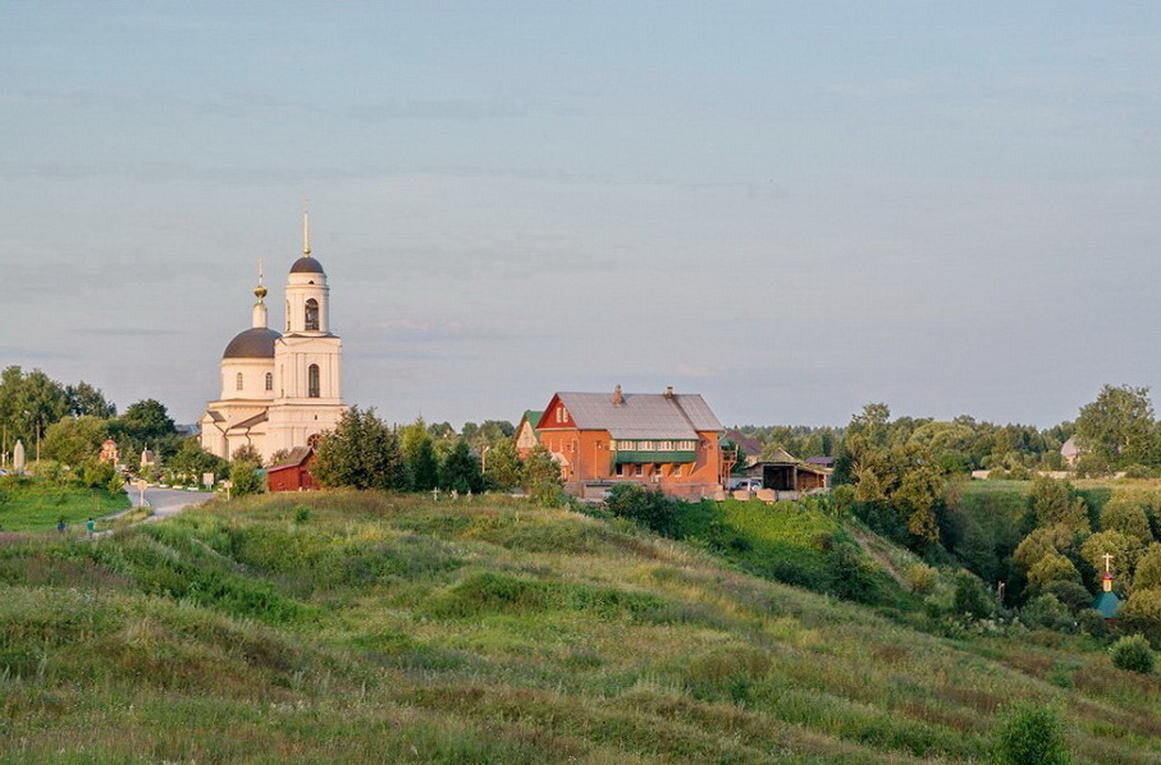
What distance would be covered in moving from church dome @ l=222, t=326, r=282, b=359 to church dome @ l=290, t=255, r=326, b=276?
1253cm

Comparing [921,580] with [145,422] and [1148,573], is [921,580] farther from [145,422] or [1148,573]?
[145,422]

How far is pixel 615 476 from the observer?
210ft

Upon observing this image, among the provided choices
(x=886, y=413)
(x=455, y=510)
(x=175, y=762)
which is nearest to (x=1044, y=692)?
(x=175, y=762)

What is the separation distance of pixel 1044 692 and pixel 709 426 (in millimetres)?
40402

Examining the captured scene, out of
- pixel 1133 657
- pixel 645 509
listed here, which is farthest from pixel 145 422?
pixel 1133 657

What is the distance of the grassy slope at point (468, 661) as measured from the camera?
13.2 metres

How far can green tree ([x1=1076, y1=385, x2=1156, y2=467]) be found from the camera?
99938 mm

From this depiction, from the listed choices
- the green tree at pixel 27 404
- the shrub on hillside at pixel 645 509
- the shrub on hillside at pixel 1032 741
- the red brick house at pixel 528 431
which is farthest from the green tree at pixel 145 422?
the shrub on hillside at pixel 1032 741

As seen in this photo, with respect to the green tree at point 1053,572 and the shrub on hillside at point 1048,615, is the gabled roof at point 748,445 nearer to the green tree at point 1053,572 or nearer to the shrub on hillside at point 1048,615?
the green tree at point 1053,572

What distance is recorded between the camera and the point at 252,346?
276 ft

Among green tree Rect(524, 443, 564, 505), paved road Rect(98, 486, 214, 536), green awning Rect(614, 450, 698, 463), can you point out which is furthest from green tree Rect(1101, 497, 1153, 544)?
paved road Rect(98, 486, 214, 536)

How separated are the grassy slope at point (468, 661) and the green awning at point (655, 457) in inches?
911

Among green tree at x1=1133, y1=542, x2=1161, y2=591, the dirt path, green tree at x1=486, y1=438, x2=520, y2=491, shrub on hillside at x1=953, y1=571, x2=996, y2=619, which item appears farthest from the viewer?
green tree at x1=486, y1=438, x2=520, y2=491

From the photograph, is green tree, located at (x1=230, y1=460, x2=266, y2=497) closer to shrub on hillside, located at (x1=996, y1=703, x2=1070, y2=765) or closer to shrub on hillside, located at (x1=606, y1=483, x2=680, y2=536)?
shrub on hillside, located at (x1=606, y1=483, x2=680, y2=536)
